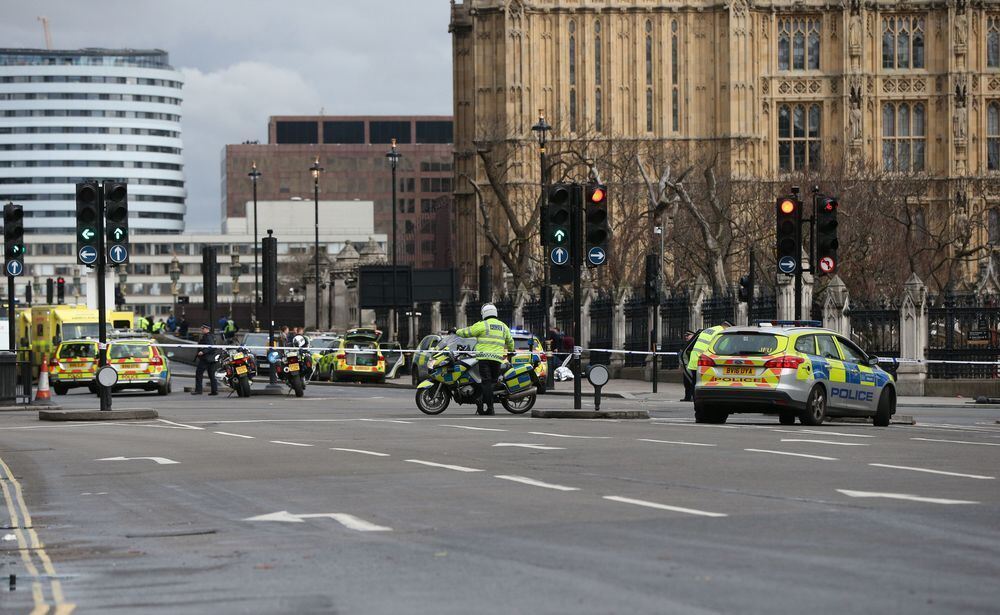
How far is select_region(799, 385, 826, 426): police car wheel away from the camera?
78.0ft

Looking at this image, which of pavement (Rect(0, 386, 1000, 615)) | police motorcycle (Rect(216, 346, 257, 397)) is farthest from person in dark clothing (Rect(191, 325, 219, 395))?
pavement (Rect(0, 386, 1000, 615))

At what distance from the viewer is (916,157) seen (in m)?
102

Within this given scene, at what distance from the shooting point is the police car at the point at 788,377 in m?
23.6

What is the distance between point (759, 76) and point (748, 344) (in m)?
81.0

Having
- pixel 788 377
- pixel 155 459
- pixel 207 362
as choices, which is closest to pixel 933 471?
pixel 155 459

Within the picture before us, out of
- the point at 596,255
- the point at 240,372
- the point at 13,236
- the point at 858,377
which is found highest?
the point at 13,236

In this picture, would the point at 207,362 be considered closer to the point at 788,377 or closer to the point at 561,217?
the point at 561,217

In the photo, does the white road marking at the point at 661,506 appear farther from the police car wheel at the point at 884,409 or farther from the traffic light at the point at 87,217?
the traffic light at the point at 87,217

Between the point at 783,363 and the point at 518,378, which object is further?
the point at 518,378

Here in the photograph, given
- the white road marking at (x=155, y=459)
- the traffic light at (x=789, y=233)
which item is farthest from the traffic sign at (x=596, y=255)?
the white road marking at (x=155, y=459)

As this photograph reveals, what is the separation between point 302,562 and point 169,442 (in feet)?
37.7

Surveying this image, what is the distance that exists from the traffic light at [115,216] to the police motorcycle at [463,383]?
4.99m

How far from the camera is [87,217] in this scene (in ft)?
87.8

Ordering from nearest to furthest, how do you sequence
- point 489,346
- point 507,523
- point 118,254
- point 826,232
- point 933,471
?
1. point 507,523
2. point 933,471
3. point 489,346
4. point 118,254
5. point 826,232
